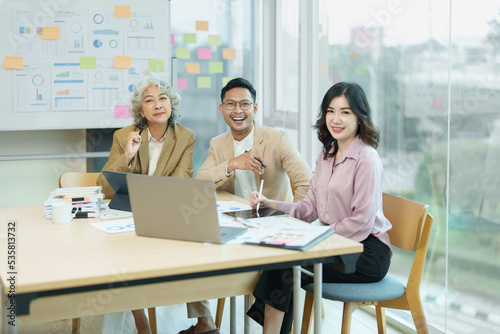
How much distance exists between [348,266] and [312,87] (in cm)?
220

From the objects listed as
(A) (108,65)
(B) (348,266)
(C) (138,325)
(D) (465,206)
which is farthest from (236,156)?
(A) (108,65)

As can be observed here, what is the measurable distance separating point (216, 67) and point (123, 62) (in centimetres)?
78

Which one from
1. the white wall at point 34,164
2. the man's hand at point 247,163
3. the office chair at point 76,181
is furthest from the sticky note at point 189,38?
the man's hand at point 247,163

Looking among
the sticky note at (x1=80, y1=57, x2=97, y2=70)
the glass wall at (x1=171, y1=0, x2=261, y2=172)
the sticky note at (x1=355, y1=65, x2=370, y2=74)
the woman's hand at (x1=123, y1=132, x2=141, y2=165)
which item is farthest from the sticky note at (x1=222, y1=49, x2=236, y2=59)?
the woman's hand at (x1=123, y1=132, x2=141, y2=165)

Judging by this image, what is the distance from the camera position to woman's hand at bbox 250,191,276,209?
7.05 feet

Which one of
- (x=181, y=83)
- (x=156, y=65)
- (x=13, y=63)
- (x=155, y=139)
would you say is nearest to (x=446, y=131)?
(x=155, y=139)

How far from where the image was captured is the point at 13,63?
364 cm

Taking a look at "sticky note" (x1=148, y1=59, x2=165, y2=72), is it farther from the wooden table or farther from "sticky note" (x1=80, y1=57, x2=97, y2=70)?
the wooden table

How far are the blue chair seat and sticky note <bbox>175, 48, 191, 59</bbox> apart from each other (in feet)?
8.94

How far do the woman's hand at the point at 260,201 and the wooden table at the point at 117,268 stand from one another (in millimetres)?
418

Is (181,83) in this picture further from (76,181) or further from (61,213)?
(61,213)

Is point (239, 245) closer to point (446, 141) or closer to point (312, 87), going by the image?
point (446, 141)

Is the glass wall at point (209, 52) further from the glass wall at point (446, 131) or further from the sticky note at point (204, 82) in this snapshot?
the glass wall at point (446, 131)

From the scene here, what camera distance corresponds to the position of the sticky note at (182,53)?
423cm
